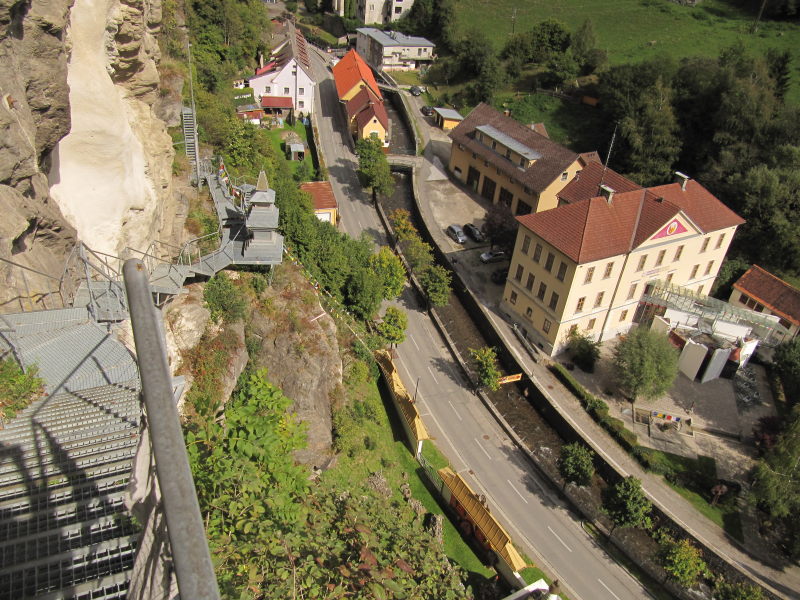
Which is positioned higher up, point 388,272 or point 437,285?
point 388,272

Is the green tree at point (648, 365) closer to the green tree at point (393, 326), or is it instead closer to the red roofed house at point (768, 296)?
the red roofed house at point (768, 296)

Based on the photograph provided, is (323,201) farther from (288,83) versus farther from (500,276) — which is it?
(288,83)

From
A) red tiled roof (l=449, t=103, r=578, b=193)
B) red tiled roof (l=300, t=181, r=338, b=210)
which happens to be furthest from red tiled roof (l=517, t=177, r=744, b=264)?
red tiled roof (l=300, t=181, r=338, b=210)

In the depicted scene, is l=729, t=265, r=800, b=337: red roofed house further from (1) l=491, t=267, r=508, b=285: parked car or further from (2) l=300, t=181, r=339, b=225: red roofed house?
(2) l=300, t=181, r=339, b=225: red roofed house

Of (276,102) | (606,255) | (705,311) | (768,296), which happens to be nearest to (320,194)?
(276,102)

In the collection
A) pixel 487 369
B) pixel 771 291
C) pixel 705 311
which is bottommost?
pixel 487 369

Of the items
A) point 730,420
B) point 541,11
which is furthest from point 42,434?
point 541,11
